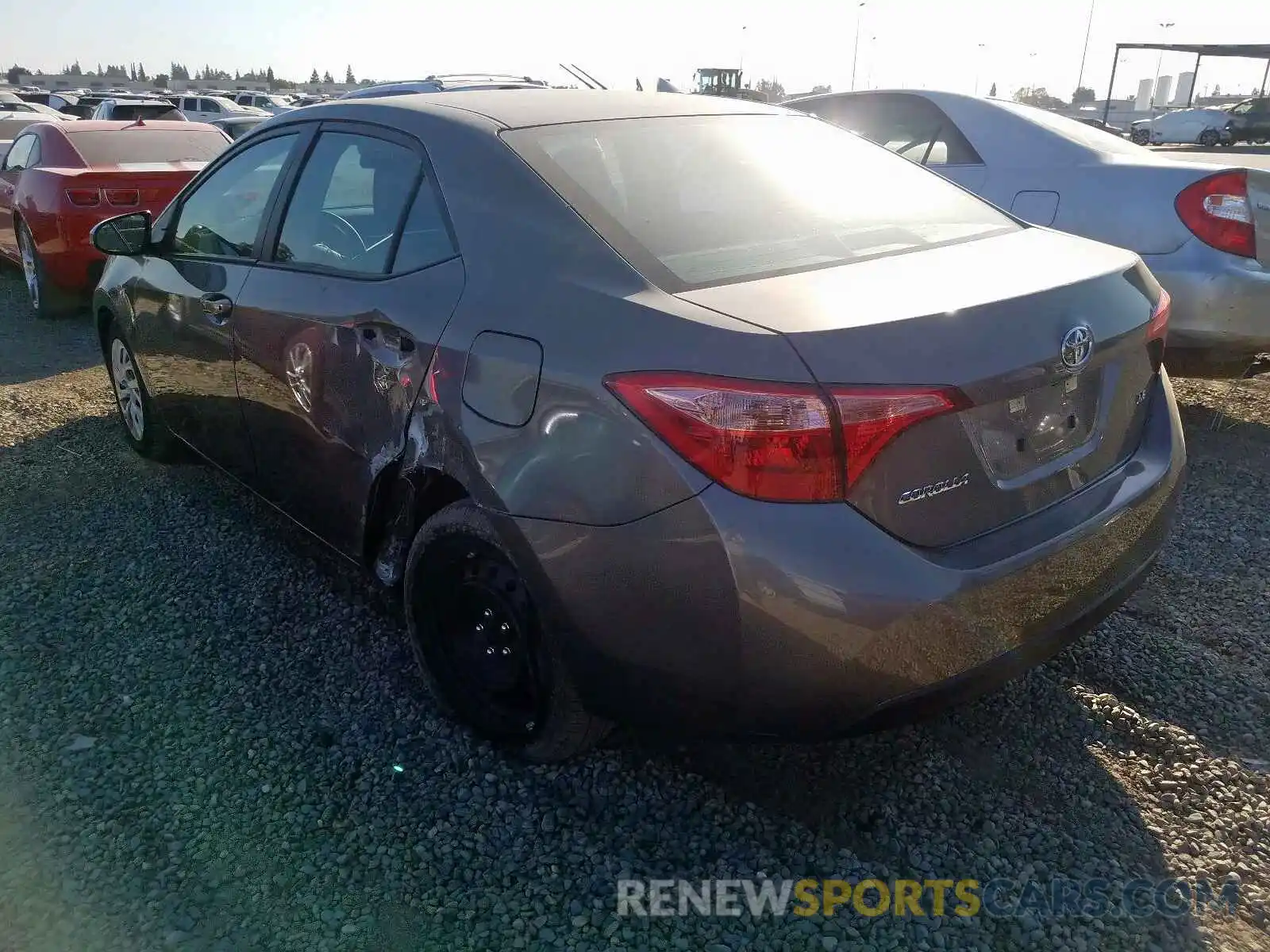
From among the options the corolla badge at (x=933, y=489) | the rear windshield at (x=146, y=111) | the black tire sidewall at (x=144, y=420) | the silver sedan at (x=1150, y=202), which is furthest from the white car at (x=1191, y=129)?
the corolla badge at (x=933, y=489)

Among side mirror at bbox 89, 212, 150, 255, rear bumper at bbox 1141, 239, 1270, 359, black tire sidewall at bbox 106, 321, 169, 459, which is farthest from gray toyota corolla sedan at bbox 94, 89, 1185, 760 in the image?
rear bumper at bbox 1141, 239, 1270, 359

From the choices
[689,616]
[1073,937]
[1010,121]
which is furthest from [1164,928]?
[1010,121]

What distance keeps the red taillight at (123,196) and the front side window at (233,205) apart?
13.2 feet

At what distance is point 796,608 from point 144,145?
26.3ft

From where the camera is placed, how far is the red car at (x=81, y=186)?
7262mm

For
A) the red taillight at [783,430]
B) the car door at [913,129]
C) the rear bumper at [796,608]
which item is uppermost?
the car door at [913,129]

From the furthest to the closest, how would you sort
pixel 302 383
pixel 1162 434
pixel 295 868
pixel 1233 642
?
1. pixel 1233 642
2. pixel 302 383
3. pixel 1162 434
4. pixel 295 868

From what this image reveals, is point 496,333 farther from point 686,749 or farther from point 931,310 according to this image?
point 686,749

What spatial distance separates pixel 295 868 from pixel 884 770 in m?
1.46

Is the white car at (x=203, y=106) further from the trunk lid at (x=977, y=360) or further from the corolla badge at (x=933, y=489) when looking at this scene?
the corolla badge at (x=933, y=489)

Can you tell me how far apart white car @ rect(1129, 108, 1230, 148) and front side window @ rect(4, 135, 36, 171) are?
39.3 m

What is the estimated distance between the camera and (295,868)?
7.43 ft

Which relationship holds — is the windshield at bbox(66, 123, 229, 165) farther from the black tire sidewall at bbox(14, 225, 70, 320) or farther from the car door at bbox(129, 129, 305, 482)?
the car door at bbox(129, 129, 305, 482)

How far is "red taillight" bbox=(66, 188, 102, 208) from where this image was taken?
7223mm
